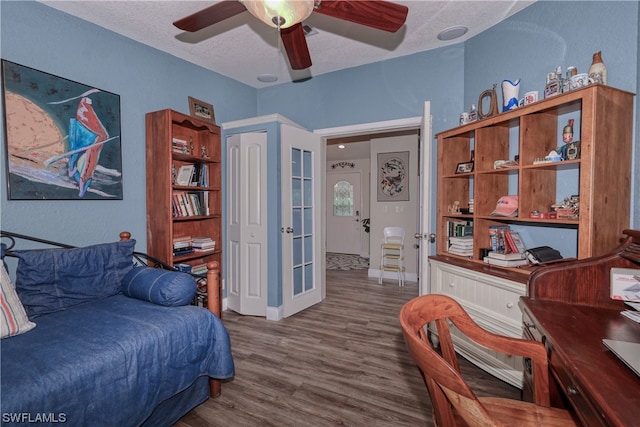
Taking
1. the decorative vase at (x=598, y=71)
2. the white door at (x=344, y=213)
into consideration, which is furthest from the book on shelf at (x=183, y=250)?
the white door at (x=344, y=213)

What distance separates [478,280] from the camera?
7.09 feet

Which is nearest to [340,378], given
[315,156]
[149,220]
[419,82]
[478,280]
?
[478,280]

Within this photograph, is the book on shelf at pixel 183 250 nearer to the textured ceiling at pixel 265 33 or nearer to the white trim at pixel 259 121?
the white trim at pixel 259 121

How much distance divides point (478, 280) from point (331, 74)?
108 inches

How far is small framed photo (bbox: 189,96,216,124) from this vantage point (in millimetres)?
3252

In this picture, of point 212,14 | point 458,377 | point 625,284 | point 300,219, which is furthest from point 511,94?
point 300,219

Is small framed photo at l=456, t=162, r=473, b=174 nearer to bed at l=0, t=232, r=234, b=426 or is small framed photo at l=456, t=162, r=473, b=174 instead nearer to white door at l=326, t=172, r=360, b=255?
bed at l=0, t=232, r=234, b=426

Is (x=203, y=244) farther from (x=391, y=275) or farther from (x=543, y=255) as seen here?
(x=391, y=275)

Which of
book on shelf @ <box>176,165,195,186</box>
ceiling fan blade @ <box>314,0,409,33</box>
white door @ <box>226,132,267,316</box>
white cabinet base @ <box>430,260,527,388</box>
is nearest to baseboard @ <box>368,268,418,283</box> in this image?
white door @ <box>226,132,267,316</box>

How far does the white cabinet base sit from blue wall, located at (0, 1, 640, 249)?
80 centimetres

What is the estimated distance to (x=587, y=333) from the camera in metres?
1.09

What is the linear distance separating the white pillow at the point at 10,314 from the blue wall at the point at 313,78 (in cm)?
66

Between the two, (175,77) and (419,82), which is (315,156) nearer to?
(419,82)

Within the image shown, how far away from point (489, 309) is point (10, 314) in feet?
9.09
